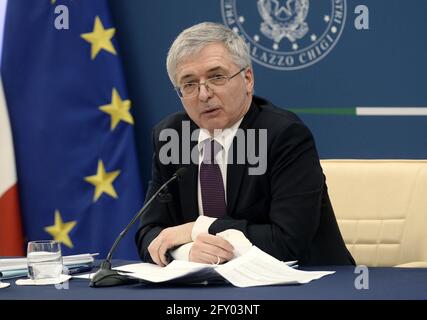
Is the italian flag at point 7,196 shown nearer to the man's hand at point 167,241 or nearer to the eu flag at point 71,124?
the eu flag at point 71,124

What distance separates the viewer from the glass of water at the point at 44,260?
2.19m

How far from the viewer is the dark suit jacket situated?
2.41 metres

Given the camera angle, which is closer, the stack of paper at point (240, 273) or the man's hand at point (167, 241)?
the stack of paper at point (240, 273)

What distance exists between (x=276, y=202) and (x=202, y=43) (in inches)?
23.4

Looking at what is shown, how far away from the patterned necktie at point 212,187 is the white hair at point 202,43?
0.31 meters

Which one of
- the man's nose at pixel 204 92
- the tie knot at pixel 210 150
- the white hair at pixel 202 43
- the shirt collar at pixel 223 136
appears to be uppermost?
the white hair at pixel 202 43

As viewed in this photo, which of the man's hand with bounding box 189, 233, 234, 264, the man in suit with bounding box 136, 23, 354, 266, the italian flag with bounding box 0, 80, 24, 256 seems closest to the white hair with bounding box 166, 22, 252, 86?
the man in suit with bounding box 136, 23, 354, 266

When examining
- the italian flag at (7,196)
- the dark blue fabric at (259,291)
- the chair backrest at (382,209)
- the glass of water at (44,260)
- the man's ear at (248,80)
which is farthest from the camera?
the italian flag at (7,196)

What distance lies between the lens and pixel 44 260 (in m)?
2.20

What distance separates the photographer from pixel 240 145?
2.65 m

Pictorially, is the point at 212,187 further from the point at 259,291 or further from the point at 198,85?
the point at 259,291

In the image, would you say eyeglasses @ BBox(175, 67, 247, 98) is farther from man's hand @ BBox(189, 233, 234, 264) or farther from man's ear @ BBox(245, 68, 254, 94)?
man's hand @ BBox(189, 233, 234, 264)

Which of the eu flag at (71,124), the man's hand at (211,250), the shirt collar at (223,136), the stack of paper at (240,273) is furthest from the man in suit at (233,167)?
the eu flag at (71,124)
